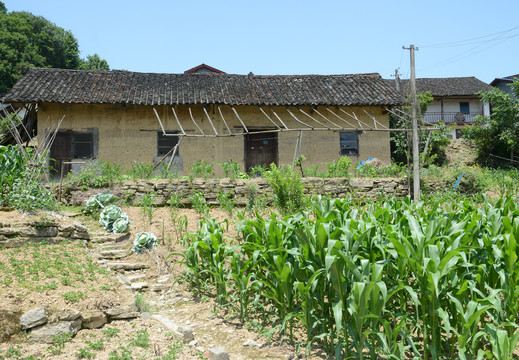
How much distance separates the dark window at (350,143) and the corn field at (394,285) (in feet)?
35.4

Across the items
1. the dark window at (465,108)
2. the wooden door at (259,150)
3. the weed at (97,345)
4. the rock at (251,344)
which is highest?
the dark window at (465,108)

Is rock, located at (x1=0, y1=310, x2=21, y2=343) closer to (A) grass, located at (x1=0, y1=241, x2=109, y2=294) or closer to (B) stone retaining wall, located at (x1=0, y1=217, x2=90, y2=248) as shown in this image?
(A) grass, located at (x1=0, y1=241, x2=109, y2=294)

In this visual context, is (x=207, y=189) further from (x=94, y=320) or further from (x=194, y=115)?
(x=94, y=320)

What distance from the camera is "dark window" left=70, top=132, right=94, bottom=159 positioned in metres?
14.4

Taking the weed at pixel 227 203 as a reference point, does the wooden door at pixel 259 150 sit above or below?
above

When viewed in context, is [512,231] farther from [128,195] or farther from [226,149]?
[226,149]

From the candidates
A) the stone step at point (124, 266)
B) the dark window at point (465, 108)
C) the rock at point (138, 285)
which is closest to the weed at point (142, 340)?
the rock at point (138, 285)

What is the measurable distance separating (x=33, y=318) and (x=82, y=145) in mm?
10833

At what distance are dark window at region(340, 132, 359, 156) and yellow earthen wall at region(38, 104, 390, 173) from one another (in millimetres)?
206

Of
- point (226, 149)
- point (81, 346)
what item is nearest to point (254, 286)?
point (81, 346)

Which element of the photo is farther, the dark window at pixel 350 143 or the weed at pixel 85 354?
the dark window at pixel 350 143

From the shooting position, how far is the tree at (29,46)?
28883 mm

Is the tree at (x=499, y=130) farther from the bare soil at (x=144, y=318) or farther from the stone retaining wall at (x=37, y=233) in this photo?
the stone retaining wall at (x=37, y=233)

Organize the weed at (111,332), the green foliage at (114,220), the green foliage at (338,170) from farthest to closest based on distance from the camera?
the green foliage at (338,170), the green foliage at (114,220), the weed at (111,332)
